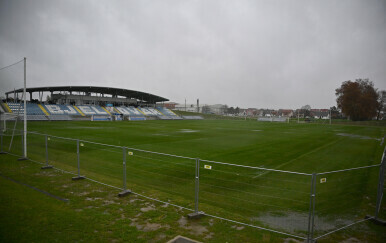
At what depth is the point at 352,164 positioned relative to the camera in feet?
44.2

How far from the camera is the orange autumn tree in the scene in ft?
250

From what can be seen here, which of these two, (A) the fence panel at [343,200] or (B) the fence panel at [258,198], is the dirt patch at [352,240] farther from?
(B) the fence panel at [258,198]

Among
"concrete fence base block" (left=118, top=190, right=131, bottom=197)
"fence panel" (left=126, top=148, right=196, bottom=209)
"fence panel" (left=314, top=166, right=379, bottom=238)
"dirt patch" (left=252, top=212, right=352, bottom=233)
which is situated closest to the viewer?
"dirt patch" (left=252, top=212, right=352, bottom=233)

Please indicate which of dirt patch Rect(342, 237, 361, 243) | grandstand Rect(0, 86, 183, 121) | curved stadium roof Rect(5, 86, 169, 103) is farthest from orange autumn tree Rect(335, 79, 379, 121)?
dirt patch Rect(342, 237, 361, 243)

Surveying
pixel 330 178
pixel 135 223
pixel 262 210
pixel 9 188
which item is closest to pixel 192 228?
pixel 135 223

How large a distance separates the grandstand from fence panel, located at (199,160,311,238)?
53576 millimetres

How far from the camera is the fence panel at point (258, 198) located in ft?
19.0

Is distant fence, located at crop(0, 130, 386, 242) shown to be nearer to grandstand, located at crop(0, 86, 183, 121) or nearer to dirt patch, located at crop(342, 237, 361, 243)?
dirt patch, located at crop(342, 237, 361, 243)

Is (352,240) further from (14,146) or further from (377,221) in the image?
(14,146)

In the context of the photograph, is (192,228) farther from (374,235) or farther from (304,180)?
(304,180)

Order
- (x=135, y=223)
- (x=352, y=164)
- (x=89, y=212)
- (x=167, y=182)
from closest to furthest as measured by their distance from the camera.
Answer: (x=135, y=223) → (x=89, y=212) → (x=167, y=182) → (x=352, y=164)

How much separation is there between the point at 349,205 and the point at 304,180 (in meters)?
2.71

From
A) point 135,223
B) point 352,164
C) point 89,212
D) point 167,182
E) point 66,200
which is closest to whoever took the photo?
point 135,223

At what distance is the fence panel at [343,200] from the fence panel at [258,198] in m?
0.41
